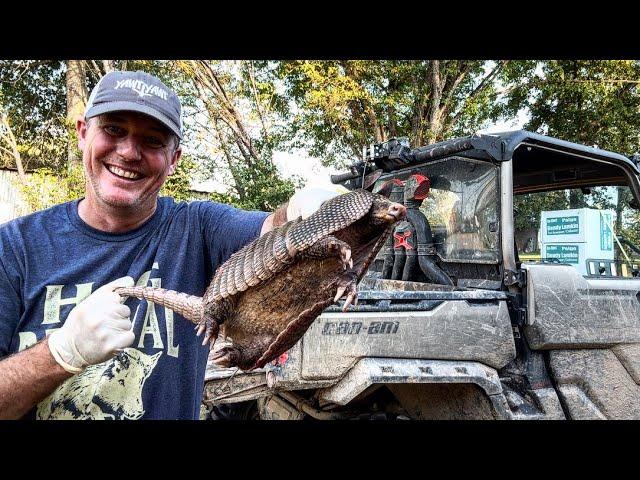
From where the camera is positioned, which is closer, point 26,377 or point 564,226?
point 26,377

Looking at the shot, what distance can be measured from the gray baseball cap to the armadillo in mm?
607

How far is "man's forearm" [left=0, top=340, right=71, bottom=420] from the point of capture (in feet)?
5.37

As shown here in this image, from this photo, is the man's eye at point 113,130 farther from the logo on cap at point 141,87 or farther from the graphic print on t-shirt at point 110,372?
the graphic print on t-shirt at point 110,372

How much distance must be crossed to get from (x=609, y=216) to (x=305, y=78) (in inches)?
369

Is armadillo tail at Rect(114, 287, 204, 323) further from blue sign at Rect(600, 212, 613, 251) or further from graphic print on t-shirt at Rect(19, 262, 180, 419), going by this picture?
blue sign at Rect(600, 212, 613, 251)

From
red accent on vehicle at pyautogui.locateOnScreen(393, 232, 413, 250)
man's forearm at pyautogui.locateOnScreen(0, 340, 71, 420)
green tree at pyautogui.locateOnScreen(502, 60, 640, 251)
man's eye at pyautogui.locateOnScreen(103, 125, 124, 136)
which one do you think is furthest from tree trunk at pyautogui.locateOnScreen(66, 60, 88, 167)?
green tree at pyautogui.locateOnScreen(502, 60, 640, 251)

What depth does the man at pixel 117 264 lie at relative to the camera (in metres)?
1.80

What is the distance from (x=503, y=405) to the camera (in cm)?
310

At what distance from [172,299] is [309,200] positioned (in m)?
0.60

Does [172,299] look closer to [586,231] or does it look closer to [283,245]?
[283,245]

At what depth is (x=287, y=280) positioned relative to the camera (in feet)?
5.27

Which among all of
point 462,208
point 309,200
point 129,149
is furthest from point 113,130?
point 462,208

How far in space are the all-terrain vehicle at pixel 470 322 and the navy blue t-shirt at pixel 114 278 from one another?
0.98 m

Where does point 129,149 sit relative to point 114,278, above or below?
above
